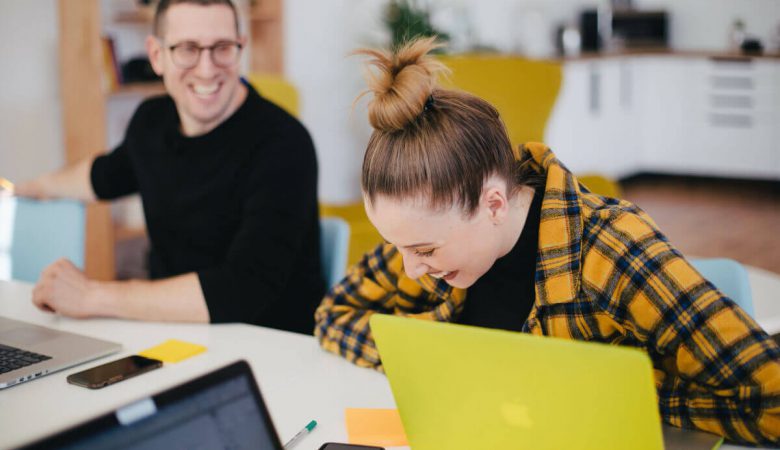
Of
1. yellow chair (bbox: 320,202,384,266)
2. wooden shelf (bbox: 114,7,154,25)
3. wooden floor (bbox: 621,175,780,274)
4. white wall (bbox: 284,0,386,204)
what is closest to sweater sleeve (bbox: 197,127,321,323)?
yellow chair (bbox: 320,202,384,266)

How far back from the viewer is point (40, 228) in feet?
7.11

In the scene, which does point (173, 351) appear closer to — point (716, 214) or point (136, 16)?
point (136, 16)

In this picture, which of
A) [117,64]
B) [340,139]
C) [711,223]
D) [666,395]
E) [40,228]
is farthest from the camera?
[711,223]

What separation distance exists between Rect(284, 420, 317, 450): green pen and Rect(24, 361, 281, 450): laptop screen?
24 centimetres

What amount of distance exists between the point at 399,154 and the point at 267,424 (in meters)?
0.43

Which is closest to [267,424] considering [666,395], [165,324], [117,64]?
[666,395]

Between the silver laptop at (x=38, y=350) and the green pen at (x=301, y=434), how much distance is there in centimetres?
47

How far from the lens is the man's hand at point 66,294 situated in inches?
65.5

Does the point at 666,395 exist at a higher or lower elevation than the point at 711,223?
higher

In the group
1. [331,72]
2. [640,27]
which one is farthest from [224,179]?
[640,27]

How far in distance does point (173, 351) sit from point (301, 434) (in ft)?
1.34

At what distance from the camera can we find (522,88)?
13.5 feet

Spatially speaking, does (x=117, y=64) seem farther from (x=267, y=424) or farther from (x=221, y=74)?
(x=267, y=424)

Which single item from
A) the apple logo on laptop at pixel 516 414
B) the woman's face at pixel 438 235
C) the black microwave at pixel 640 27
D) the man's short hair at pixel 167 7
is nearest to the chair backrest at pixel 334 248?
the man's short hair at pixel 167 7
